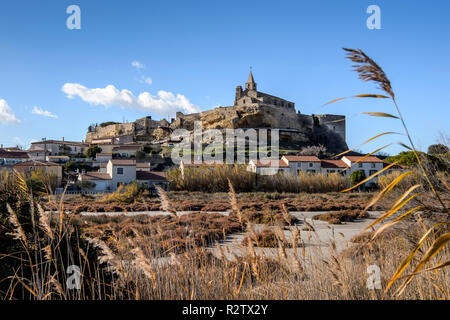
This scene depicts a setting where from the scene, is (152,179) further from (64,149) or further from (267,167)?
(64,149)

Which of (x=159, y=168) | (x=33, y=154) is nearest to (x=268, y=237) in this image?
(x=159, y=168)

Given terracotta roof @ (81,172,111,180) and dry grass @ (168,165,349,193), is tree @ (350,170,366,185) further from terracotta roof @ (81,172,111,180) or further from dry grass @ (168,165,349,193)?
terracotta roof @ (81,172,111,180)

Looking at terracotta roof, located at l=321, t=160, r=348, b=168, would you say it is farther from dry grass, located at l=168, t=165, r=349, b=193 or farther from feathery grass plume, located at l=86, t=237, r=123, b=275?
feathery grass plume, located at l=86, t=237, r=123, b=275

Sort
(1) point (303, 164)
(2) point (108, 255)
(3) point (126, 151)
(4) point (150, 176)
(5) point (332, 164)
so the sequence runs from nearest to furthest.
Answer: (2) point (108, 255)
(4) point (150, 176)
(1) point (303, 164)
(5) point (332, 164)
(3) point (126, 151)

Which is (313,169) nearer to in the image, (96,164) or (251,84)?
(96,164)

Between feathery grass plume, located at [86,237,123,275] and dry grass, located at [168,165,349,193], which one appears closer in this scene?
feathery grass plume, located at [86,237,123,275]

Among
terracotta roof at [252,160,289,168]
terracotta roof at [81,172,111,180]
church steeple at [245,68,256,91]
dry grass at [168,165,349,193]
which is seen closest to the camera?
dry grass at [168,165,349,193]

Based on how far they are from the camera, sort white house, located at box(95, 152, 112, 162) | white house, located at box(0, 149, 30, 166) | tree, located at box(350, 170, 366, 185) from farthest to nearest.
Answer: white house, located at box(95, 152, 112, 162), white house, located at box(0, 149, 30, 166), tree, located at box(350, 170, 366, 185)

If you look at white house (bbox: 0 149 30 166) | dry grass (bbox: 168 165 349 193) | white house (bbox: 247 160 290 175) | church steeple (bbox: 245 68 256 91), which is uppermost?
church steeple (bbox: 245 68 256 91)

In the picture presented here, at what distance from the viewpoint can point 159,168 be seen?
4531 centimetres

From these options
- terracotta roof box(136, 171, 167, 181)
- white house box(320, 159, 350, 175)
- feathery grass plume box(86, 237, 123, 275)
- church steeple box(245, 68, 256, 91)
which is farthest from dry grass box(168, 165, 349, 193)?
church steeple box(245, 68, 256, 91)

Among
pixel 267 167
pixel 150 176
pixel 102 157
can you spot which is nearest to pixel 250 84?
pixel 102 157

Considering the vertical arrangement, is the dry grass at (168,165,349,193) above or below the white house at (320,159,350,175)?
below
